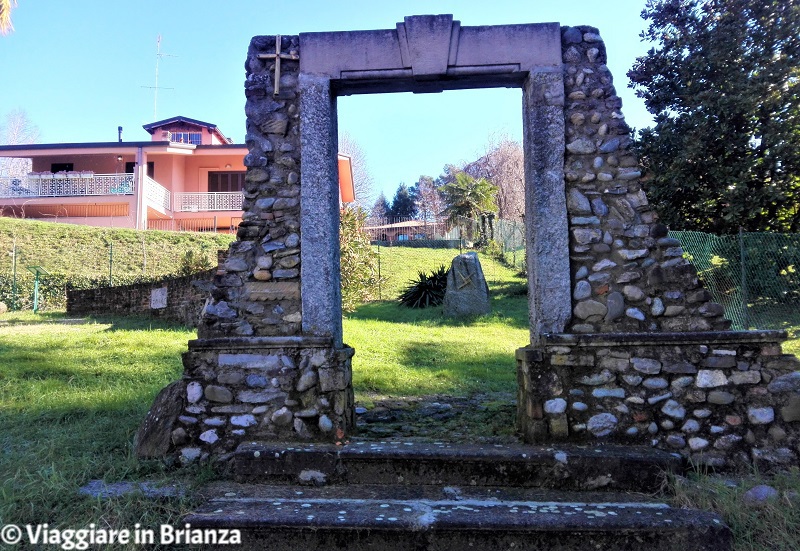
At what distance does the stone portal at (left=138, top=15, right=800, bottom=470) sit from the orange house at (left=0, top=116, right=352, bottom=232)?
677 inches

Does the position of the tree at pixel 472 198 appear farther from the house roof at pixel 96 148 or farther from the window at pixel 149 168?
the window at pixel 149 168

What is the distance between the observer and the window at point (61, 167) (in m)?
22.6

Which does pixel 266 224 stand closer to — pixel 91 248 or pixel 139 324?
pixel 139 324

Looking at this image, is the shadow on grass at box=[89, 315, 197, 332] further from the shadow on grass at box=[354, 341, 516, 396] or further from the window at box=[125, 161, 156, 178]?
the window at box=[125, 161, 156, 178]

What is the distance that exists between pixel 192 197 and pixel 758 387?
21805 mm

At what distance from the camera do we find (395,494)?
11.1ft

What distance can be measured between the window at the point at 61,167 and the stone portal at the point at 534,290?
22249 millimetres

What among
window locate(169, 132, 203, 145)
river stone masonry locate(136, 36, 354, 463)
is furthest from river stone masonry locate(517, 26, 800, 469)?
window locate(169, 132, 203, 145)

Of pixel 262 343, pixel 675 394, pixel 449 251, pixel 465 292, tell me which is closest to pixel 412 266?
pixel 449 251

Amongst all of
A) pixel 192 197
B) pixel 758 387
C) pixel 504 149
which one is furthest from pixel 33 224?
pixel 504 149

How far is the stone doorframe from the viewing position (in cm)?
403

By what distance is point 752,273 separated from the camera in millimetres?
8422

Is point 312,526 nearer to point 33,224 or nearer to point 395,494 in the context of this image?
point 395,494

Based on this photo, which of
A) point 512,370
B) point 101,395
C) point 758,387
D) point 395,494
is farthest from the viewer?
point 512,370
